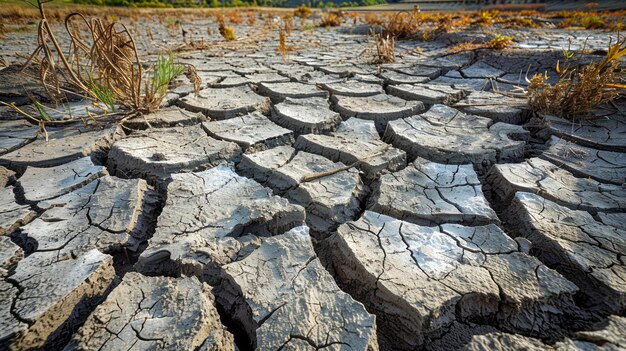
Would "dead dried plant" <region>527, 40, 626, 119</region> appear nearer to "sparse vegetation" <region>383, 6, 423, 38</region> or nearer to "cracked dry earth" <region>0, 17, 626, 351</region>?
"cracked dry earth" <region>0, 17, 626, 351</region>

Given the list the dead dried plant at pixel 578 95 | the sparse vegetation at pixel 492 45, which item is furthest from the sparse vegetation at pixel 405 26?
the dead dried plant at pixel 578 95

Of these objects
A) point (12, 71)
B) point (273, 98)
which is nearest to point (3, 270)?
point (273, 98)

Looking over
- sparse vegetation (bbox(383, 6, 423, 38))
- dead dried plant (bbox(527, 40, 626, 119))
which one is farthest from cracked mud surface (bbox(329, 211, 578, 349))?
sparse vegetation (bbox(383, 6, 423, 38))

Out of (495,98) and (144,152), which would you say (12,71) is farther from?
(495,98)

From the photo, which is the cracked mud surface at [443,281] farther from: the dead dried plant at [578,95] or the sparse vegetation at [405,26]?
the sparse vegetation at [405,26]

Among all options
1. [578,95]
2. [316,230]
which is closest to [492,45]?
[578,95]

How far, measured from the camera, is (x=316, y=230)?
138 cm

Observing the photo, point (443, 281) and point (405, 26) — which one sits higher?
point (405, 26)

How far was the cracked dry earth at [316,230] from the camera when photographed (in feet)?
3.08

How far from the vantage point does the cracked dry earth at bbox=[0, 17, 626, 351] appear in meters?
0.94

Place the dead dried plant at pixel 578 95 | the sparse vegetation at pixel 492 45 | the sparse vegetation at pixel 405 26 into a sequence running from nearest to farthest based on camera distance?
the dead dried plant at pixel 578 95, the sparse vegetation at pixel 492 45, the sparse vegetation at pixel 405 26

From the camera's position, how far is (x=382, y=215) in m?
1.37

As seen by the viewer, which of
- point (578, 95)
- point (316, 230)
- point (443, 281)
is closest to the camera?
point (443, 281)

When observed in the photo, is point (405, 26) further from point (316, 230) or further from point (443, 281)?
point (443, 281)
